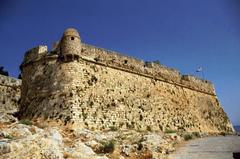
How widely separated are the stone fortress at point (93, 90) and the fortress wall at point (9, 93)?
6.26 metres

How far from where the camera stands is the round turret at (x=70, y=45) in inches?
739

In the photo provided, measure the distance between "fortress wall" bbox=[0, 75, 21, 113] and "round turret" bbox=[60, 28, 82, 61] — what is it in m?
11.2

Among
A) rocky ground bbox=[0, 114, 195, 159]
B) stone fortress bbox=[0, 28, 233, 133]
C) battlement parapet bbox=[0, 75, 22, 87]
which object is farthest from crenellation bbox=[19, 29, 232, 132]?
battlement parapet bbox=[0, 75, 22, 87]

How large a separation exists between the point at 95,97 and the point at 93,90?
1.66ft

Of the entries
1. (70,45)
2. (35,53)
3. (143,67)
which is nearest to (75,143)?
(70,45)

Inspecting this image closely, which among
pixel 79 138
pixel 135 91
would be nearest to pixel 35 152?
pixel 79 138

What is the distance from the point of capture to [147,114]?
22.3 metres

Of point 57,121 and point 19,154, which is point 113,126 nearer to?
point 57,121

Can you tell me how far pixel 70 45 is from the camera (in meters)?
18.8

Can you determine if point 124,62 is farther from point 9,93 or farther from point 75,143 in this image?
point 9,93

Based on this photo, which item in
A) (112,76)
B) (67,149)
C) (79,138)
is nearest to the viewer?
(67,149)

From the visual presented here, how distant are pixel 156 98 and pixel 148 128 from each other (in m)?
3.55

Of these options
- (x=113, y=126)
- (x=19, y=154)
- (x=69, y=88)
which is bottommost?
(x=19, y=154)

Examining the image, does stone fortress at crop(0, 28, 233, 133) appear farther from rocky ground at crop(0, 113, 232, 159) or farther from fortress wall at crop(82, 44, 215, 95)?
rocky ground at crop(0, 113, 232, 159)
